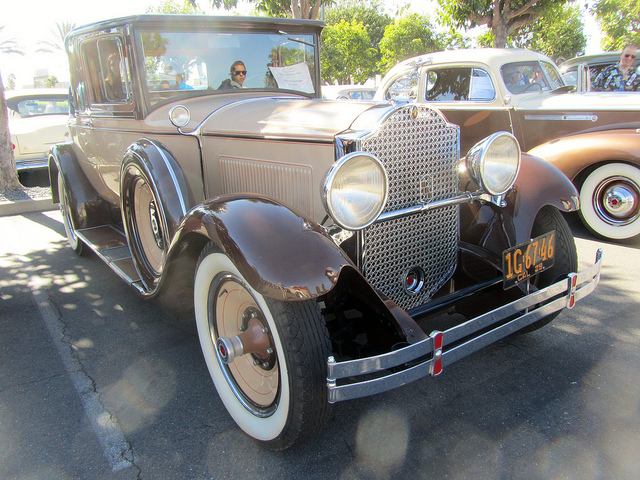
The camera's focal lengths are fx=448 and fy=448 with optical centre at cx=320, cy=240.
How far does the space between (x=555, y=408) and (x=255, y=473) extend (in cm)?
133

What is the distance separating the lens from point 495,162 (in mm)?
2148

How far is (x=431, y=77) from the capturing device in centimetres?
564

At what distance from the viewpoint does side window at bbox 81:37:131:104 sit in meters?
2.93

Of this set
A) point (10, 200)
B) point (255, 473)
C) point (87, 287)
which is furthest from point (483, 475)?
point (10, 200)

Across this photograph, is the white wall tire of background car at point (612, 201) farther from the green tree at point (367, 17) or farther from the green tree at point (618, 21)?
the green tree at point (367, 17)

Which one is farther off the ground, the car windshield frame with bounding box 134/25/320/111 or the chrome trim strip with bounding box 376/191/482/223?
the car windshield frame with bounding box 134/25/320/111

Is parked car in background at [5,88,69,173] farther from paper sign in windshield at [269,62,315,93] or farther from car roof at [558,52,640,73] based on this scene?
car roof at [558,52,640,73]

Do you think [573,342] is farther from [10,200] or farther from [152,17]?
[10,200]

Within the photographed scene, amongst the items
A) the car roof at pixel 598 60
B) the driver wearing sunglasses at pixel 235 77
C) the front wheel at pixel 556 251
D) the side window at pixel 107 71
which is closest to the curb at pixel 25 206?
the side window at pixel 107 71

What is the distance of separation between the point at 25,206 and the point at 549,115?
6883mm

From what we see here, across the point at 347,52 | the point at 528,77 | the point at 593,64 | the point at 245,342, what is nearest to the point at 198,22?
the point at 245,342

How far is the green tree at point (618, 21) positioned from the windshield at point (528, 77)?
39.0 ft

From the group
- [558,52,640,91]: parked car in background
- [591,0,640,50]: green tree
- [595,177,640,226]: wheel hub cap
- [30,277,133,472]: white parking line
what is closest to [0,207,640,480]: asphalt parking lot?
[30,277,133,472]: white parking line

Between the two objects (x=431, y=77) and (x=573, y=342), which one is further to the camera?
Result: (x=431, y=77)
